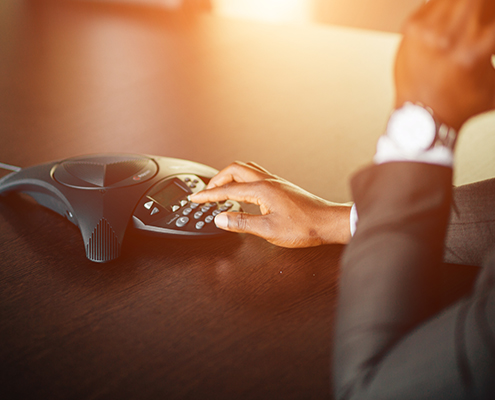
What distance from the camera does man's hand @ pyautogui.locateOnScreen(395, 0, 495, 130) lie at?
34 cm

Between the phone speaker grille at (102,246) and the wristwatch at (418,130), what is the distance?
1.16 feet

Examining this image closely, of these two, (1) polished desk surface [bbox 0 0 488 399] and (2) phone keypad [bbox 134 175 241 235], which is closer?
(1) polished desk surface [bbox 0 0 488 399]

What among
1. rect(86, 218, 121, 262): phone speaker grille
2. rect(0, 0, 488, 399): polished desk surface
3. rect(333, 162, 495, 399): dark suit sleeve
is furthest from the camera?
rect(86, 218, 121, 262): phone speaker grille

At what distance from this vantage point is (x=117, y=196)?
23.5 inches

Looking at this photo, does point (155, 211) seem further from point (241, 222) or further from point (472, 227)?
point (472, 227)

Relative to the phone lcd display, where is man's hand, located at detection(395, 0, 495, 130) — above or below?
above

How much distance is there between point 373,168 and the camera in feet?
1.27

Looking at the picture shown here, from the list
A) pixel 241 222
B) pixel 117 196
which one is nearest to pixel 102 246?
pixel 117 196

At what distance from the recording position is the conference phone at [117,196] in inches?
22.2

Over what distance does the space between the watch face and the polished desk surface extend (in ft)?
0.68

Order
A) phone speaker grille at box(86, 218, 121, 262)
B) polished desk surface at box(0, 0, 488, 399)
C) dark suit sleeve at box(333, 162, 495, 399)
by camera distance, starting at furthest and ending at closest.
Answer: phone speaker grille at box(86, 218, 121, 262)
polished desk surface at box(0, 0, 488, 399)
dark suit sleeve at box(333, 162, 495, 399)

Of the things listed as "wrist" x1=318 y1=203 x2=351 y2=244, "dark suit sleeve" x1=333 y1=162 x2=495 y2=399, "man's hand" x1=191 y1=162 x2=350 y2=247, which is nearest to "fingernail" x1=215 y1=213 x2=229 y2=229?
"man's hand" x1=191 y1=162 x2=350 y2=247

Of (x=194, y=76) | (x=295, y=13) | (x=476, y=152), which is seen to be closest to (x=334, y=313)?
(x=476, y=152)

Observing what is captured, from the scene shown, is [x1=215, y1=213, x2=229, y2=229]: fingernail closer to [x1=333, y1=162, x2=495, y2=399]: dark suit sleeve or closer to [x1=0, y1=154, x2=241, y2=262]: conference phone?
[x1=0, y1=154, x2=241, y2=262]: conference phone
